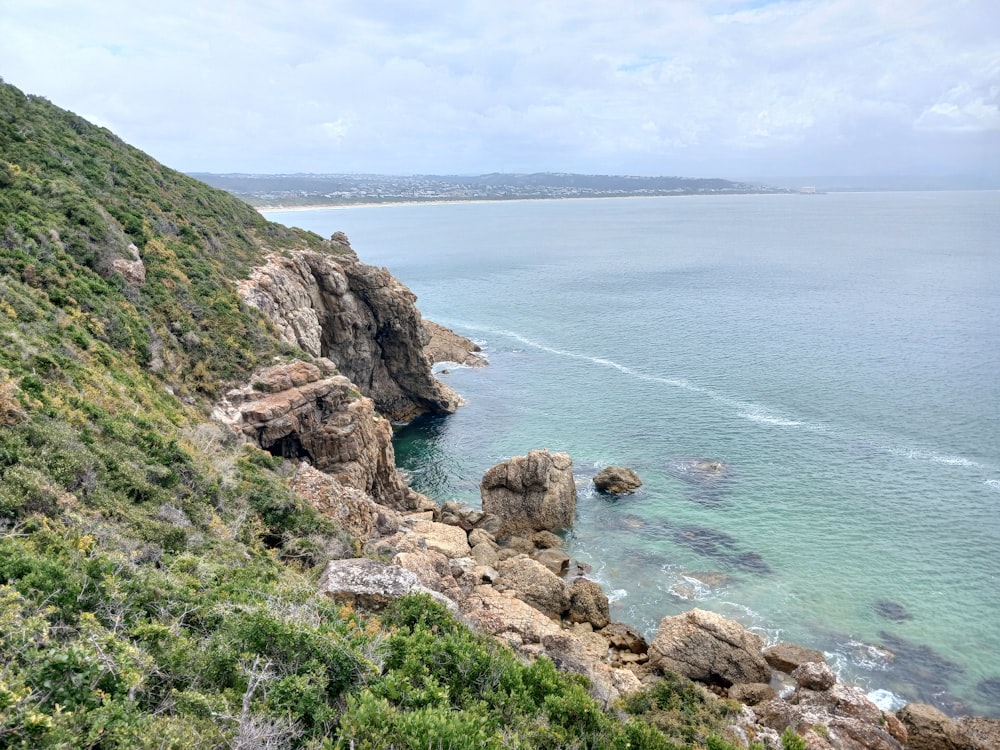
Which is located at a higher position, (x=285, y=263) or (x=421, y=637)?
(x=285, y=263)

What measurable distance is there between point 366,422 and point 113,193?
23221 mm

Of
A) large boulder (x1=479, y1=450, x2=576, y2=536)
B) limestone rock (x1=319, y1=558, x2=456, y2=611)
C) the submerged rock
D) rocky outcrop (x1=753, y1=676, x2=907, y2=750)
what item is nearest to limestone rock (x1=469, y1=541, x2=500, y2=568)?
large boulder (x1=479, y1=450, x2=576, y2=536)

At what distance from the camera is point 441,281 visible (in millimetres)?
135125

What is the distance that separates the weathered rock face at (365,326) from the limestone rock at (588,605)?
27.6 metres

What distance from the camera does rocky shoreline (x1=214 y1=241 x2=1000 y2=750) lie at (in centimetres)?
2295

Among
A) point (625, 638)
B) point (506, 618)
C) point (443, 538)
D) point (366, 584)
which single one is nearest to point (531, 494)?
point (443, 538)

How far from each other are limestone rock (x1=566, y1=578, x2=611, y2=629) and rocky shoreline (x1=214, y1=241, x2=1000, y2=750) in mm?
71

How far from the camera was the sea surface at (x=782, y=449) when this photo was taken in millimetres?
33500

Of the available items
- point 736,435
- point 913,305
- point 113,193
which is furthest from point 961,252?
point 113,193

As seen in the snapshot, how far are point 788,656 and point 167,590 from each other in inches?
1086

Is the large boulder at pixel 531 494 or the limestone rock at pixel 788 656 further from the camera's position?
the large boulder at pixel 531 494

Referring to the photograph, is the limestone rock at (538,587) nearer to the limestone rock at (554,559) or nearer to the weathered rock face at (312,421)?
the limestone rock at (554,559)

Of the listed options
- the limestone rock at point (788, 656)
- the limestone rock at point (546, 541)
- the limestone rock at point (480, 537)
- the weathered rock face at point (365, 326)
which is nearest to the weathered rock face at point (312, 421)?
the limestone rock at point (480, 537)

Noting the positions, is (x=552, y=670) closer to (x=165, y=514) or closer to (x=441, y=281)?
(x=165, y=514)
